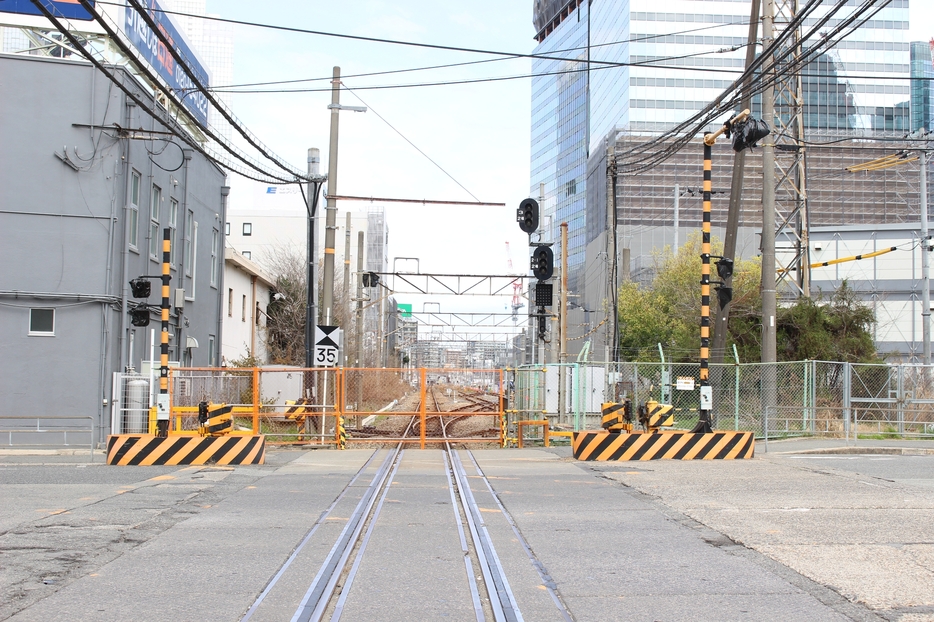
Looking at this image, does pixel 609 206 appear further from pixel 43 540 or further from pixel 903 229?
pixel 903 229

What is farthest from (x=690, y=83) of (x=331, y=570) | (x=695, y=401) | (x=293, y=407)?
(x=331, y=570)

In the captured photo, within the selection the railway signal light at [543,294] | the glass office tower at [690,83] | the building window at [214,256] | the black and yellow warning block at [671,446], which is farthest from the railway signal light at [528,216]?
the glass office tower at [690,83]

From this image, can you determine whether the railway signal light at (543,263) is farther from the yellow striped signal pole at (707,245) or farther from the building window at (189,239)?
the building window at (189,239)

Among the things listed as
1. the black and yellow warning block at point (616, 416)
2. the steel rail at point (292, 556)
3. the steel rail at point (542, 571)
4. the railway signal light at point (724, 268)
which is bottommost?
the steel rail at point (292, 556)

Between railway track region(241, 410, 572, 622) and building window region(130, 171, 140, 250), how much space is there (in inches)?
487

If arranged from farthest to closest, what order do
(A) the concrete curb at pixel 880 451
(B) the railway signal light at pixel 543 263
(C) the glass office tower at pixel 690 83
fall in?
(C) the glass office tower at pixel 690 83, (B) the railway signal light at pixel 543 263, (A) the concrete curb at pixel 880 451

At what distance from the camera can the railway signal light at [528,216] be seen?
24361 millimetres

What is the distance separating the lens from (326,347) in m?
22.7

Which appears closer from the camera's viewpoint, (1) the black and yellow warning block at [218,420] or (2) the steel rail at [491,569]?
(2) the steel rail at [491,569]

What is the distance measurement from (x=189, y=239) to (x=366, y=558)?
21768 mm

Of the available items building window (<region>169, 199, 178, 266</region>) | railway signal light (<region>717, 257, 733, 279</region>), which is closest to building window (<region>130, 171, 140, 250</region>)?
building window (<region>169, 199, 178, 266</region>)

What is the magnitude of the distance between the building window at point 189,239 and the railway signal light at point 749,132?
16782 millimetres

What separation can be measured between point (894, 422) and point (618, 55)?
73821mm

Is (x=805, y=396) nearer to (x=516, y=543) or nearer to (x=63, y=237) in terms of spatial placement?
(x=516, y=543)
